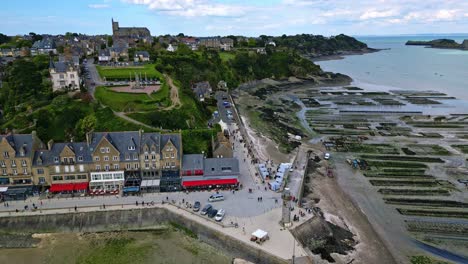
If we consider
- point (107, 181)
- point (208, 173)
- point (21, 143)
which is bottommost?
point (107, 181)

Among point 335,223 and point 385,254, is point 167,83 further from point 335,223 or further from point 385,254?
point 385,254

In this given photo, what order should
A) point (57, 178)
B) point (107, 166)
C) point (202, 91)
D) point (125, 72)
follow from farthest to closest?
point (202, 91) < point (125, 72) < point (107, 166) < point (57, 178)

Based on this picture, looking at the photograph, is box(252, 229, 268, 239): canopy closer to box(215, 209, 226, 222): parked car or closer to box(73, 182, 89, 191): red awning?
box(215, 209, 226, 222): parked car

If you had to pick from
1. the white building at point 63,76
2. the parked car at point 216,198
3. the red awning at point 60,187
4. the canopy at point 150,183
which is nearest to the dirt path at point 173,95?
the white building at point 63,76

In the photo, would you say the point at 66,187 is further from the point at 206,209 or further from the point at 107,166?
the point at 206,209

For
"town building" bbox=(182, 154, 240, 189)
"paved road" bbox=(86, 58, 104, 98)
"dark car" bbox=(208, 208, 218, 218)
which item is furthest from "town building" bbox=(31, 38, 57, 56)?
"dark car" bbox=(208, 208, 218, 218)

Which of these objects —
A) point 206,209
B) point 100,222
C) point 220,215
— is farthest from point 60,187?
point 220,215

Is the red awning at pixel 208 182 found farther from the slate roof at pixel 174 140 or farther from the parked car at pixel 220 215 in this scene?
the parked car at pixel 220 215
